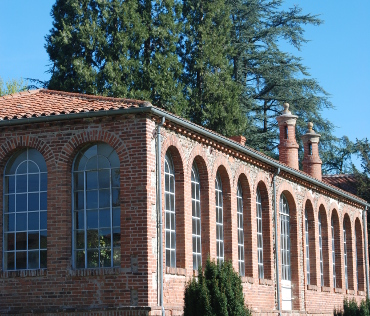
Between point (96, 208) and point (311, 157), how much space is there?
19045 mm

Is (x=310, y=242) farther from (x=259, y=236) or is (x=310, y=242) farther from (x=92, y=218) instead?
(x=92, y=218)

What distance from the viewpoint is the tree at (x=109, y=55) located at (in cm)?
3518

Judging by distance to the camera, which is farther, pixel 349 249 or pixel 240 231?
pixel 349 249

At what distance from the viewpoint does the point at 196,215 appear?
71.2 ft

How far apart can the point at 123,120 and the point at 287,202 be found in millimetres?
11542

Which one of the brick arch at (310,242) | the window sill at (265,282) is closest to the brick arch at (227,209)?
the window sill at (265,282)

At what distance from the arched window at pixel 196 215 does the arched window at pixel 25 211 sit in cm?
418

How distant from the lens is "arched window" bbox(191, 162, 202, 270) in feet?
70.4

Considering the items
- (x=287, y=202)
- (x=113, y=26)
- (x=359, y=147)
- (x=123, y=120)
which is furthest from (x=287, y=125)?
(x=123, y=120)

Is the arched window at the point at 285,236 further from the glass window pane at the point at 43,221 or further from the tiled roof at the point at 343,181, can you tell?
the tiled roof at the point at 343,181

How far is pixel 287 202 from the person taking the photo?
94.4 feet

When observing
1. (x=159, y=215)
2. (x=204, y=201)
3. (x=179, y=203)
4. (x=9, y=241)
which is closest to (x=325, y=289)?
(x=204, y=201)

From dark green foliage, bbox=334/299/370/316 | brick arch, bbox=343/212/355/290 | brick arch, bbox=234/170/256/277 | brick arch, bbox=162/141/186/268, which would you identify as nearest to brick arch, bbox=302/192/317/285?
dark green foliage, bbox=334/299/370/316

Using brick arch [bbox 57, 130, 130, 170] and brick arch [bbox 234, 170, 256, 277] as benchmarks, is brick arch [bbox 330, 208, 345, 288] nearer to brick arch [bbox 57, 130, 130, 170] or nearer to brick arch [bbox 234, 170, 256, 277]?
brick arch [bbox 234, 170, 256, 277]
